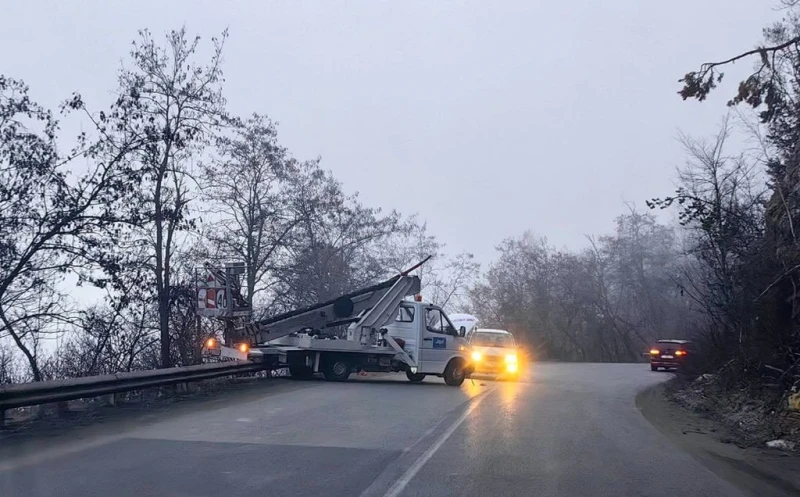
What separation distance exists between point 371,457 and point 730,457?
5.21m

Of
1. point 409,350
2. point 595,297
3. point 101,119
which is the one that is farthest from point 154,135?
point 595,297

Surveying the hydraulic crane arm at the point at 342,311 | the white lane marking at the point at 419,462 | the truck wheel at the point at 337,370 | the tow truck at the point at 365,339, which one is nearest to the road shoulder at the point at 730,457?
the white lane marking at the point at 419,462

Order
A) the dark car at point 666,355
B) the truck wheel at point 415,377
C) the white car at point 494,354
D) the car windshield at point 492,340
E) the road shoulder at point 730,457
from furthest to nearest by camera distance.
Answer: the dark car at point 666,355, the car windshield at point 492,340, the white car at point 494,354, the truck wheel at point 415,377, the road shoulder at point 730,457

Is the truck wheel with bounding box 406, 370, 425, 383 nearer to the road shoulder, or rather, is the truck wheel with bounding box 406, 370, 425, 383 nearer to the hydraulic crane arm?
the hydraulic crane arm

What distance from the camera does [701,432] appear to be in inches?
570

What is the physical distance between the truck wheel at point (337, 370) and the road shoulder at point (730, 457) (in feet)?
30.3

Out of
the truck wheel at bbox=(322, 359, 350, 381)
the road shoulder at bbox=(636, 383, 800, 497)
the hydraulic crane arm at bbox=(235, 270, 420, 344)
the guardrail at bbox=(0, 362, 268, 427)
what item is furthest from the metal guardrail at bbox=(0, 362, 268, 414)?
the road shoulder at bbox=(636, 383, 800, 497)

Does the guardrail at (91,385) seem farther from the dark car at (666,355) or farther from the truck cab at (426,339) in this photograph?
the dark car at (666,355)

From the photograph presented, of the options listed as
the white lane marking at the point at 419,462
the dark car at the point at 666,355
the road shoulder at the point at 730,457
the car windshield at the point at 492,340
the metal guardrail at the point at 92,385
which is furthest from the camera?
the dark car at the point at 666,355

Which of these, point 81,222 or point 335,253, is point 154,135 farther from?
point 335,253

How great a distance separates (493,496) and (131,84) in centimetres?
1642

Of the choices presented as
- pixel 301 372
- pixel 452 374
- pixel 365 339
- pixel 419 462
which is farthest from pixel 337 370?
pixel 419 462

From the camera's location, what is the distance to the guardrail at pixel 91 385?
39.0ft

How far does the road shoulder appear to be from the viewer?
920 cm
